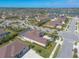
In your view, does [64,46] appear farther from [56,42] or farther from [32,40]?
[32,40]

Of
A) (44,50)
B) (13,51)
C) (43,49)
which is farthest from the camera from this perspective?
(43,49)

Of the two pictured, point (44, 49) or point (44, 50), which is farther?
point (44, 49)

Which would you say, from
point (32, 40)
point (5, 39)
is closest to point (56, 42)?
point (32, 40)

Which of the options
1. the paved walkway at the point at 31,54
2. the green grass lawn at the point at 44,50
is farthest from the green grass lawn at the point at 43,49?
the paved walkway at the point at 31,54

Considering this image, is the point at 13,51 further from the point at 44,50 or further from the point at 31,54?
the point at 44,50

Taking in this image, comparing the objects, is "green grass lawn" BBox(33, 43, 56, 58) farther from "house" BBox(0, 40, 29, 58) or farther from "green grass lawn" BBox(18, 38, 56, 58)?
"house" BBox(0, 40, 29, 58)

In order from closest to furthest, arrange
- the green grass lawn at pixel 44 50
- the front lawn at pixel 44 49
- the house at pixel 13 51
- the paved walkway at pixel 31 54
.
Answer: the house at pixel 13 51, the paved walkway at pixel 31 54, the green grass lawn at pixel 44 50, the front lawn at pixel 44 49

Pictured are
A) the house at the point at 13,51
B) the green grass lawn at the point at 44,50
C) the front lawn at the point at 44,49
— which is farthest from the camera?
the front lawn at the point at 44,49

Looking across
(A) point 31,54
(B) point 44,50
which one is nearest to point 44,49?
(B) point 44,50

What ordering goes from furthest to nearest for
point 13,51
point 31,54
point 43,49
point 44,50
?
point 43,49
point 44,50
point 31,54
point 13,51

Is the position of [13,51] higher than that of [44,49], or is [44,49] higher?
[13,51]

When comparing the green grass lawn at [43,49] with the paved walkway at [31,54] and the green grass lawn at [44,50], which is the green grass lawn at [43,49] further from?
Answer: the paved walkway at [31,54]

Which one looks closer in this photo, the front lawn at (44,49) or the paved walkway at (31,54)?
the paved walkway at (31,54)
